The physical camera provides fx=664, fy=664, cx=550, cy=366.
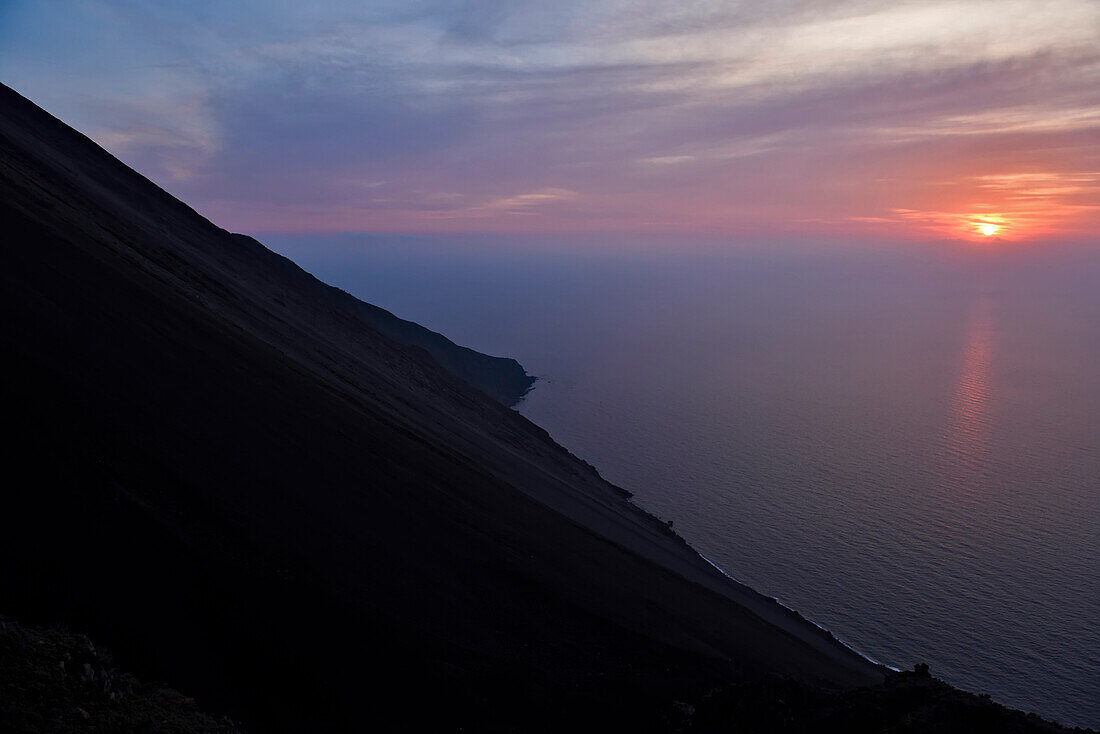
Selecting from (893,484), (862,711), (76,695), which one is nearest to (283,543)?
(76,695)

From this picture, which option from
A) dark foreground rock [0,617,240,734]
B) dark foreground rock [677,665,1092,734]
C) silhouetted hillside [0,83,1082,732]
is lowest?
dark foreground rock [0,617,240,734]

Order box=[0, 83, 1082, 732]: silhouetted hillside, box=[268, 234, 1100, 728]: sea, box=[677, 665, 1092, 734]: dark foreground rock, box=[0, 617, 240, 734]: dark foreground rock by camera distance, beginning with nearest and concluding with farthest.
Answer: box=[0, 617, 240, 734]: dark foreground rock, box=[677, 665, 1092, 734]: dark foreground rock, box=[0, 83, 1082, 732]: silhouetted hillside, box=[268, 234, 1100, 728]: sea

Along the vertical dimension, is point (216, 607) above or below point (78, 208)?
below

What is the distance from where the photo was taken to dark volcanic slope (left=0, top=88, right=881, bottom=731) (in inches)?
575

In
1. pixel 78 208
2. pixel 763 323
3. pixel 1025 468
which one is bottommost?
pixel 78 208

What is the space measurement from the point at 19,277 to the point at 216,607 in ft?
52.6

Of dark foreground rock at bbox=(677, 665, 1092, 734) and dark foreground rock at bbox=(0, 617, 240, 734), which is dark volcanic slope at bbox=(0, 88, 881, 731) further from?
dark foreground rock at bbox=(677, 665, 1092, 734)

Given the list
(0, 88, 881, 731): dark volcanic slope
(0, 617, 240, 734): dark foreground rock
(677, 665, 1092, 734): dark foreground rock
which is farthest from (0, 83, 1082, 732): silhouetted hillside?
(677, 665, 1092, 734): dark foreground rock

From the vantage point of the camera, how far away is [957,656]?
3678 cm

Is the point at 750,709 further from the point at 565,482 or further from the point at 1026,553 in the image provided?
the point at 1026,553

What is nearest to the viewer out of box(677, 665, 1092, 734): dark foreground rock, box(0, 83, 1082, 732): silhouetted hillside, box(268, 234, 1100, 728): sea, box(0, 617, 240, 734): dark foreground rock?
box(0, 617, 240, 734): dark foreground rock

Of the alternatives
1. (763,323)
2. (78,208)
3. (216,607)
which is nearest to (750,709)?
(216,607)

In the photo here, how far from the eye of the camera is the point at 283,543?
18.5 metres

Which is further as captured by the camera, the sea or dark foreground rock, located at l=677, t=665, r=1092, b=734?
the sea
